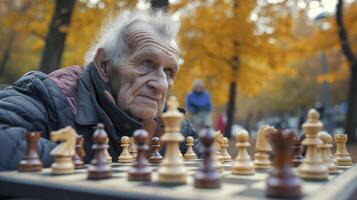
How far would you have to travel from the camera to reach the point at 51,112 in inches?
84.5

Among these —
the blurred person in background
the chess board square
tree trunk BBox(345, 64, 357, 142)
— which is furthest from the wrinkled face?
tree trunk BBox(345, 64, 357, 142)

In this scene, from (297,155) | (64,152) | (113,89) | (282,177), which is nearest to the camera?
(282,177)

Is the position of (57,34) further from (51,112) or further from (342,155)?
(342,155)

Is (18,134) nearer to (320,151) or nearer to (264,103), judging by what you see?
(320,151)

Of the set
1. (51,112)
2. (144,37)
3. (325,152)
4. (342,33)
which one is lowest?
(325,152)

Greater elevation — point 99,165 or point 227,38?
point 227,38

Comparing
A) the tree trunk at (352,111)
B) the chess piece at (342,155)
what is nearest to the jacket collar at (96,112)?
the chess piece at (342,155)

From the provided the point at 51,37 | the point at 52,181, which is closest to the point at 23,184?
the point at 52,181

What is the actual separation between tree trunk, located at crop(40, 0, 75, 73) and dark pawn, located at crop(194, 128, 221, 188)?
5.37 metres

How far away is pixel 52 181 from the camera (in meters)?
1.26

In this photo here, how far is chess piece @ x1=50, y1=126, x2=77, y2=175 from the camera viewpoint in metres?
1.46

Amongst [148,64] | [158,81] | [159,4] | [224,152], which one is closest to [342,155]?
[224,152]

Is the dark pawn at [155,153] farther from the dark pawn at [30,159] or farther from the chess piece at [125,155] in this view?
the dark pawn at [30,159]

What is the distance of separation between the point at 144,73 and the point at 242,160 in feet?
3.06
